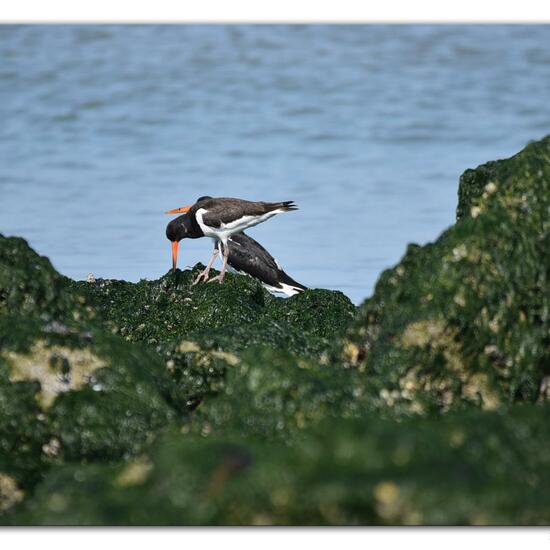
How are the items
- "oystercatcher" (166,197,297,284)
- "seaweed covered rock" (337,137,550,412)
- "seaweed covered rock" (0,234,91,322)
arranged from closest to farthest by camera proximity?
1. "seaweed covered rock" (337,137,550,412)
2. "seaweed covered rock" (0,234,91,322)
3. "oystercatcher" (166,197,297,284)

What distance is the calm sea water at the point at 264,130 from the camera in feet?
44.5

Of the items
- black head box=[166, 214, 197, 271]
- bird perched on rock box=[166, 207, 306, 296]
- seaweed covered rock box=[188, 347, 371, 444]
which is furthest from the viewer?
black head box=[166, 214, 197, 271]

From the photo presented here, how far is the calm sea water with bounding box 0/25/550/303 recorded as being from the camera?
534 inches

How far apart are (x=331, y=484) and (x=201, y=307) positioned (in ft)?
16.2

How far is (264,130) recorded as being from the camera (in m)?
20.3

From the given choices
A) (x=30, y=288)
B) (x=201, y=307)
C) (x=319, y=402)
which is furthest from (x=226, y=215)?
(x=319, y=402)

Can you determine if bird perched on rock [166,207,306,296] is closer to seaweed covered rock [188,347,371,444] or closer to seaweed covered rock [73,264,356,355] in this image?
seaweed covered rock [73,264,356,355]

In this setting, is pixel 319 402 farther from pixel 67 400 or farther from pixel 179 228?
pixel 179 228

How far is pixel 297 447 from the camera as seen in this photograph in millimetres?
3904

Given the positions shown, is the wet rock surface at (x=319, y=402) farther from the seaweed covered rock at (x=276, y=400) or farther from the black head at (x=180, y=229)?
the black head at (x=180, y=229)

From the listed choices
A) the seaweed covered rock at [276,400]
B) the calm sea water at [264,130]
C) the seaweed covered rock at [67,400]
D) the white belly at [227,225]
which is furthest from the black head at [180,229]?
the seaweed covered rock at [276,400]

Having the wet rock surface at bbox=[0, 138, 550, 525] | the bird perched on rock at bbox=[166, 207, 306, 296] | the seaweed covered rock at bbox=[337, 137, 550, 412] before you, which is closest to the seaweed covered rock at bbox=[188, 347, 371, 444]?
the wet rock surface at bbox=[0, 138, 550, 525]

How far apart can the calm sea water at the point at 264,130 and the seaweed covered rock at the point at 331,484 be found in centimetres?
757

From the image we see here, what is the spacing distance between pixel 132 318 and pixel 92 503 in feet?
15.1
